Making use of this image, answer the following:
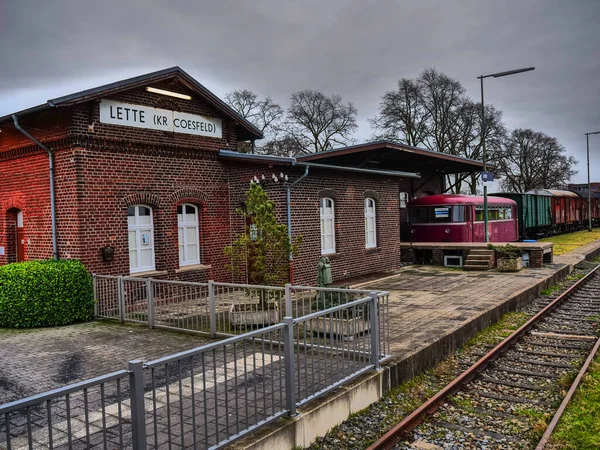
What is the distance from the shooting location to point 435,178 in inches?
1057

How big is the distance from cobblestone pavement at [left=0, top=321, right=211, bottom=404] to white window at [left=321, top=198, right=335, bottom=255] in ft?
22.9

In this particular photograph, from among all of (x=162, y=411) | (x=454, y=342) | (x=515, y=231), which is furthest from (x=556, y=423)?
(x=515, y=231)

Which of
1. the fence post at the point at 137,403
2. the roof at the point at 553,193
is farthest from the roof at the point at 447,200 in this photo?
the fence post at the point at 137,403

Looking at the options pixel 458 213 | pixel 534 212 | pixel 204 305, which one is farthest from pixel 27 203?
pixel 534 212

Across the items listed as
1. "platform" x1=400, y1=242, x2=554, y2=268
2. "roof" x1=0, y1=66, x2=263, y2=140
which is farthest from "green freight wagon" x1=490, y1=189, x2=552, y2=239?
"roof" x1=0, y1=66, x2=263, y2=140

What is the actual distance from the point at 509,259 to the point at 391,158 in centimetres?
636

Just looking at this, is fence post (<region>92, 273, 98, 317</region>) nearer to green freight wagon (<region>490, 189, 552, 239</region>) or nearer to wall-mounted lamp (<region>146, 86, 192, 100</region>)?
wall-mounted lamp (<region>146, 86, 192, 100</region>)

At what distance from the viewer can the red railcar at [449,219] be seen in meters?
22.4

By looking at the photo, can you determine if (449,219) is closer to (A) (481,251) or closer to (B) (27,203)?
(A) (481,251)

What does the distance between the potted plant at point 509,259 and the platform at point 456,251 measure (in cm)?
35

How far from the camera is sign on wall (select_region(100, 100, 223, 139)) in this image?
11469 millimetres

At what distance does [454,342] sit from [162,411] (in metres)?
5.22

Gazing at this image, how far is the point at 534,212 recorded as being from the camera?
31.9m

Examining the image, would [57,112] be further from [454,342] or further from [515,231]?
[515,231]
